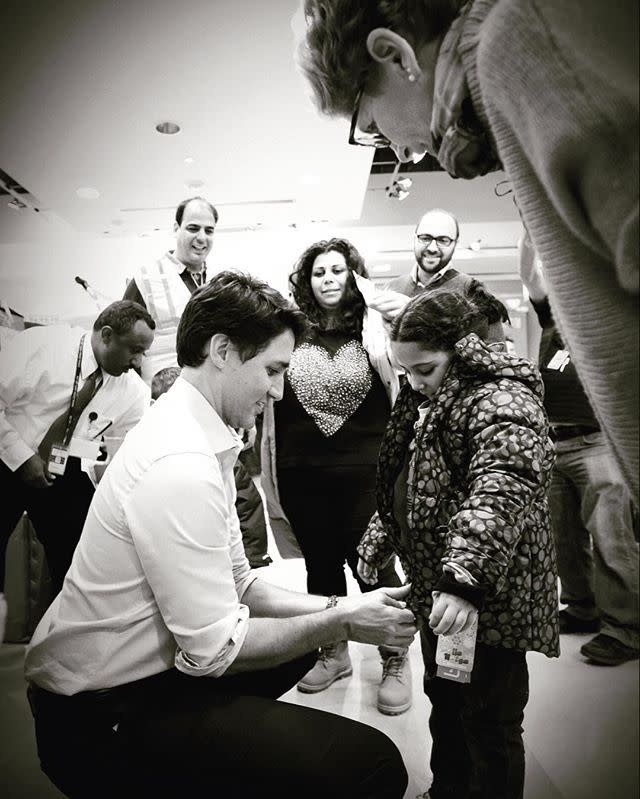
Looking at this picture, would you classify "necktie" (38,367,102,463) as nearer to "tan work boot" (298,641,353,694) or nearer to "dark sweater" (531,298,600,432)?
"tan work boot" (298,641,353,694)

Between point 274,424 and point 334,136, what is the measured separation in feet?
5.22

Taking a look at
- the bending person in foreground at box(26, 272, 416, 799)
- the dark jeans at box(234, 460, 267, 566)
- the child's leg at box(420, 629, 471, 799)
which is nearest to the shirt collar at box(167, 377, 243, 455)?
the bending person in foreground at box(26, 272, 416, 799)

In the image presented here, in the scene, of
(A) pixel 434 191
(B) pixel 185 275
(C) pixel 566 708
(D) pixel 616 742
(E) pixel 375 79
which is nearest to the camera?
(E) pixel 375 79

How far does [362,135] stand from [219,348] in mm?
519

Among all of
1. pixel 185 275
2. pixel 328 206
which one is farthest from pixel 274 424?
pixel 328 206

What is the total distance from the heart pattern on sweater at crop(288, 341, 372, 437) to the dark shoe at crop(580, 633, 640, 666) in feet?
3.25

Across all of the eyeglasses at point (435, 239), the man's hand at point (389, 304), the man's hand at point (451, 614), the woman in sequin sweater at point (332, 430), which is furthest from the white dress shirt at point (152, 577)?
the eyeglasses at point (435, 239)

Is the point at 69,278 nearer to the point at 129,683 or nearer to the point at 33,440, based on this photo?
the point at 33,440

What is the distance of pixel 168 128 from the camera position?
2740 mm

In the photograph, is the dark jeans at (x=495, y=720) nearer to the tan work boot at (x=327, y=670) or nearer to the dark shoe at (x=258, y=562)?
the tan work boot at (x=327, y=670)

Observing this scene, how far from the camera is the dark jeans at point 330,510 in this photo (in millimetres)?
2023

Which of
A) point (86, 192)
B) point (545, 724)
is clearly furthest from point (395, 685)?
point (86, 192)

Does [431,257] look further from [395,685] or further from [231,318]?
[395,685]

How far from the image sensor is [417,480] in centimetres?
132
